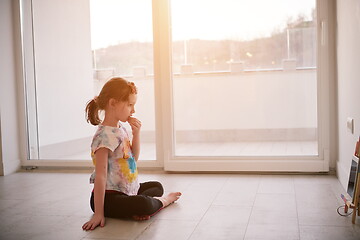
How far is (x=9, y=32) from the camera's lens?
12.3 feet

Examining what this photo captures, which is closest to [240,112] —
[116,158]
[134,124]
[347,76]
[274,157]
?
[274,157]

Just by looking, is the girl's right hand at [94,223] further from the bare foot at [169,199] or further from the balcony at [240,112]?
the balcony at [240,112]

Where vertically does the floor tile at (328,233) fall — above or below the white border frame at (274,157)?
below

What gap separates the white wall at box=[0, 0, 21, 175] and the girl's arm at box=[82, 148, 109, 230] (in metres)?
1.84

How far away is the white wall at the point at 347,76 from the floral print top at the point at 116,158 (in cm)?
122

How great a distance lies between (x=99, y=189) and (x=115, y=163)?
0.61ft

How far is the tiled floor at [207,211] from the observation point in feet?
6.26

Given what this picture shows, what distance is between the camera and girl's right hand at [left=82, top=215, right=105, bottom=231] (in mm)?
2014

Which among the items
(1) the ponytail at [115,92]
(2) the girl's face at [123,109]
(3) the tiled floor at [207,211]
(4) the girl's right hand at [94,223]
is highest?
(1) the ponytail at [115,92]

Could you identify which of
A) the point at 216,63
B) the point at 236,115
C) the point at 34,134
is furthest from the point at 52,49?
the point at 236,115

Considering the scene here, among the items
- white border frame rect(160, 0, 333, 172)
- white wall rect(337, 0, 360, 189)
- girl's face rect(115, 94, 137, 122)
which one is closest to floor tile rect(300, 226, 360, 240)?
white wall rect(337, 0, 360, 189)

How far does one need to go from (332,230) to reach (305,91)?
5.09ft

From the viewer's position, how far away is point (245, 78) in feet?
11.0

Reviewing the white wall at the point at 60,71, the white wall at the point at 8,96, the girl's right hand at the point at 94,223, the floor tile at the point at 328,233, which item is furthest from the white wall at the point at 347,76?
the white wall at the point at 8,96
